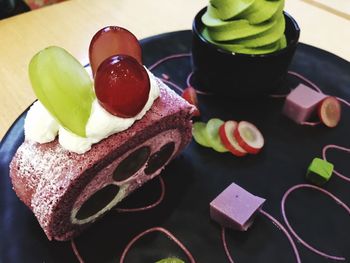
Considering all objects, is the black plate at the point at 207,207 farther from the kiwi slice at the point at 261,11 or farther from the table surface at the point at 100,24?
the table surface at the point at 100,24

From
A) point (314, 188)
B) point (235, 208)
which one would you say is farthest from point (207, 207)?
point (314, 188)

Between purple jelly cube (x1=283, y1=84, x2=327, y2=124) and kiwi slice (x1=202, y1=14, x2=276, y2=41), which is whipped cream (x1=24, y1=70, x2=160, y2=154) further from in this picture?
purple jelly cube (x1=283, y1=84, x2=327, y2=124)

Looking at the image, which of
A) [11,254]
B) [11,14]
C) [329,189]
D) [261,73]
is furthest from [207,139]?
[11,14]

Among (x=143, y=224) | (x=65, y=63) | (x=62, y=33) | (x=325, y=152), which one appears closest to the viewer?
(x=65, y=63)

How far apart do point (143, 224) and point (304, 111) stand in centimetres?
68

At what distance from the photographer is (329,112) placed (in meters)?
1.43

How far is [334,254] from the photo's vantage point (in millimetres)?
1069

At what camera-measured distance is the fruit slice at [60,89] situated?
0.95 metres

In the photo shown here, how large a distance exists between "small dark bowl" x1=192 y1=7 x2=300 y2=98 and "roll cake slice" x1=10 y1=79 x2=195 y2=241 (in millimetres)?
305

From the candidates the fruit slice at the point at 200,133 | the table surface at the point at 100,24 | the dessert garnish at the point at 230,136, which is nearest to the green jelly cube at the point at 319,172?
the dessert garnish at the point at 230,136

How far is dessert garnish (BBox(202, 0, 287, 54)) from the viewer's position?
136cm

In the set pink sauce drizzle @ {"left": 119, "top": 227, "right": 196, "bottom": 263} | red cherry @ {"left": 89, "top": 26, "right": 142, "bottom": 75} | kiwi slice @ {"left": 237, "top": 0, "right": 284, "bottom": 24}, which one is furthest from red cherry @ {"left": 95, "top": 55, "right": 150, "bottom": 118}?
kiwi slice @ {"left": 237, "top": 0, "right": 284, "bottom": 24}

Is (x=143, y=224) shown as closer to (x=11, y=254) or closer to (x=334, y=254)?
(x=11, y=254)

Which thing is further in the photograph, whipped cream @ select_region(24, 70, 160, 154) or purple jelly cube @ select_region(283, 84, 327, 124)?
purple jelly cube @ select_region(283, 84, 327, 124)
